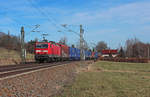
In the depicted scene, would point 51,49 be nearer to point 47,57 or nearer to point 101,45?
point 47,57

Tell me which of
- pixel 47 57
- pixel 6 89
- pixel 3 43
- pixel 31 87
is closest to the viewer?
pixel 6 89

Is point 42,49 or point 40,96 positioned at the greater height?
point 42,49

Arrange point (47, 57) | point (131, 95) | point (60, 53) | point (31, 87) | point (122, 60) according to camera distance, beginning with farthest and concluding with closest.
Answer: point (122, 60) → point (60, 53) → point (47, 57) → point (31, 87) → point (131, 95)

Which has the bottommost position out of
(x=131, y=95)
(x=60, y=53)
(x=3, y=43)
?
(x=131, y=95)

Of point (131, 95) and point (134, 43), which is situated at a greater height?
point (134, 43)

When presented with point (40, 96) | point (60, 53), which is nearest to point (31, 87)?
point (40, 96)

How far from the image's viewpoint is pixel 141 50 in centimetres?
9625

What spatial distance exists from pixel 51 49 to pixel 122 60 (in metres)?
31.4

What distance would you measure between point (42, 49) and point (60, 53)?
9112 mm

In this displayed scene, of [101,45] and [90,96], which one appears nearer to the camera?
[90,96]

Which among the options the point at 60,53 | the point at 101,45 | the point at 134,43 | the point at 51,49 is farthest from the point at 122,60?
the point at 101,45

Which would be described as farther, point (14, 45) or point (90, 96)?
point (14, 45)

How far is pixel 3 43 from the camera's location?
310 ft

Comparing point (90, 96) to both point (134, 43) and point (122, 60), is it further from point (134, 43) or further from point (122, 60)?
point (134, 43)
